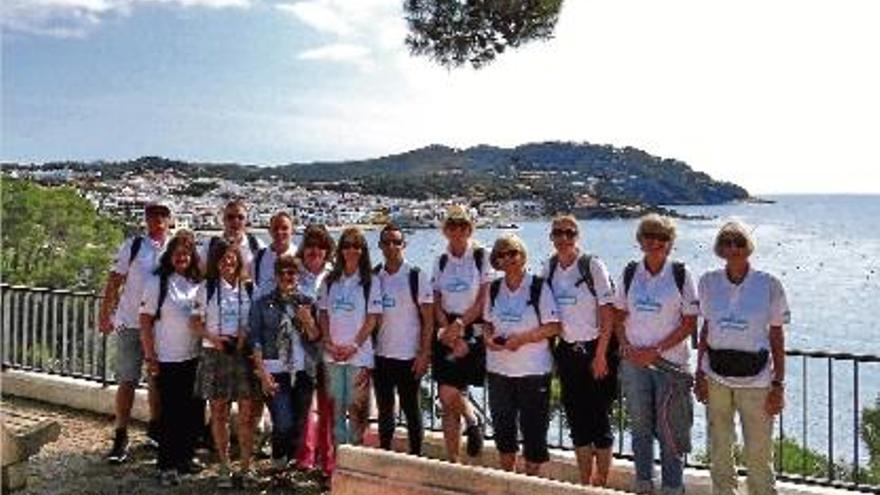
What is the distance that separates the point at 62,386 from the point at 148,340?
2.87 metres

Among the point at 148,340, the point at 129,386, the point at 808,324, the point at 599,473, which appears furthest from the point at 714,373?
the point at 808,324

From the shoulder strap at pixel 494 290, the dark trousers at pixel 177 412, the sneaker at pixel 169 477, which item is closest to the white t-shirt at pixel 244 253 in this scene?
the dark trousers at pixel 177 412

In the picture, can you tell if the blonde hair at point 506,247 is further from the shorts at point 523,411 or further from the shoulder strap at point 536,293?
the shorts at point 523,411

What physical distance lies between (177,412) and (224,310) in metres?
0.81

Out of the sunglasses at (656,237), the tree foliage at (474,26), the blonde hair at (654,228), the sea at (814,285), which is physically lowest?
the sea at (814,285)

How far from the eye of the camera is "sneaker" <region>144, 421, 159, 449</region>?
7.23 meters

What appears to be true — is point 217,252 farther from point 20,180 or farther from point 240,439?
point 20,180

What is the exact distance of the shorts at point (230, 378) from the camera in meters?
6.44

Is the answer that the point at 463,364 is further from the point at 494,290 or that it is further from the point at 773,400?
the point at 773,400

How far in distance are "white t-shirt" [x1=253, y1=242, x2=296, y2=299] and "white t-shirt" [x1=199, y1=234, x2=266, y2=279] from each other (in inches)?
2.4

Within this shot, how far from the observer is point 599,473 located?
19.9ft

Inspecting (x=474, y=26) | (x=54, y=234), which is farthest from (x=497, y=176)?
(x=474, y=26)

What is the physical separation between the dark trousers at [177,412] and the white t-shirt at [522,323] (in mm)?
2081

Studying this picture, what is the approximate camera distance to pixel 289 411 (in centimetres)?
A: 657
